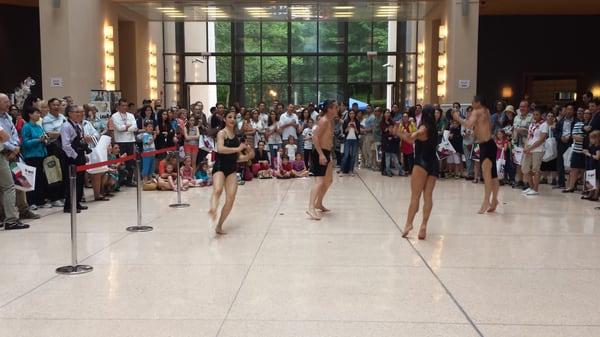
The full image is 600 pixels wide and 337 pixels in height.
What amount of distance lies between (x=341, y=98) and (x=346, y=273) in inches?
938

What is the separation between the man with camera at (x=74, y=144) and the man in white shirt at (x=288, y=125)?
636 centimetres

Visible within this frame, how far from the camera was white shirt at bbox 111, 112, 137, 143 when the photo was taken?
12.5 m

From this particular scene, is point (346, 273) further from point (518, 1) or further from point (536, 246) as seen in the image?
point (518, 1)

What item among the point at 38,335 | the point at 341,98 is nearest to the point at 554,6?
the point at 341,98

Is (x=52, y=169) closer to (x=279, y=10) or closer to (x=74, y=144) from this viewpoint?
(x=74, y=144)

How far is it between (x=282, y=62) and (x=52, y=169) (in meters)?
20.5

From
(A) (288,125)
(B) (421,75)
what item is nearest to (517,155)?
(A) (288,125)

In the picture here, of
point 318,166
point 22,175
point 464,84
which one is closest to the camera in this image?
point 22,175

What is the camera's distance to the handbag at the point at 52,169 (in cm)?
966

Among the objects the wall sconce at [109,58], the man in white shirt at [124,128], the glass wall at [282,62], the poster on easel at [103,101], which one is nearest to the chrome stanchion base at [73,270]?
the man in white shirt at [124,128]

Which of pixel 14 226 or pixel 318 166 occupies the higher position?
pixel 318 166

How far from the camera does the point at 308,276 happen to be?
5777mm

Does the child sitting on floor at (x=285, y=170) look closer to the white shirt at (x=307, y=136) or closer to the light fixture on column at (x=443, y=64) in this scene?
the white shirt at (x=307, y=136)

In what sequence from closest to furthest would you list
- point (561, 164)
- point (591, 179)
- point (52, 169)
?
point (52, 169) < point (591, 179) < point (561, 164)
